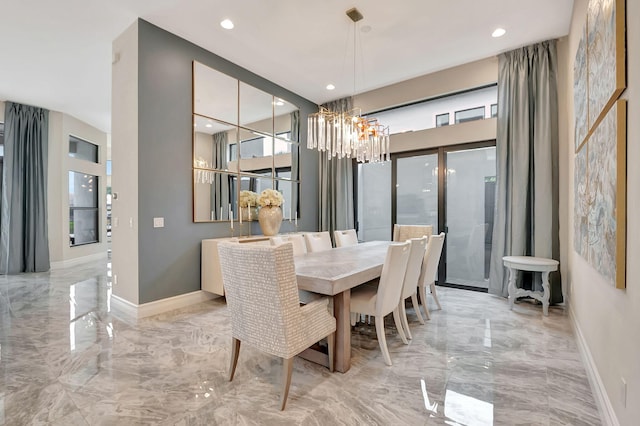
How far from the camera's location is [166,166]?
3.48 meters

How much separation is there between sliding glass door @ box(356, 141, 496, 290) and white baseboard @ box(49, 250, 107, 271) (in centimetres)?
662

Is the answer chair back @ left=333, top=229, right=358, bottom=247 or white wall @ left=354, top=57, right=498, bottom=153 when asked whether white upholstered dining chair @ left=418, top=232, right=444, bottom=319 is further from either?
white wall @ left=354, top=57, right=498, bottom=153

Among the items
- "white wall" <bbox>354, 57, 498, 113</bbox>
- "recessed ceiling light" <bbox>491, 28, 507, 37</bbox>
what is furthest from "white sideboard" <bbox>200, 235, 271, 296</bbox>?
"recessed ceiling light" <bbox>491, 28, 507, 37</bbox>

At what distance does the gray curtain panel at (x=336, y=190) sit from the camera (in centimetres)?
540

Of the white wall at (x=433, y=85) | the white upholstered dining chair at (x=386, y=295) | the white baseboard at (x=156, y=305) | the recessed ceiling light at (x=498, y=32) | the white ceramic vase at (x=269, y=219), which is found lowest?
the white baseboard at (x=156, y=305)

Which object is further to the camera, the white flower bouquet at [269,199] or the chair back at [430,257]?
the white flower bouquet at [269,199]

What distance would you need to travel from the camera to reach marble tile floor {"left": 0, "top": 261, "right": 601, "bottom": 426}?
1.67 meters

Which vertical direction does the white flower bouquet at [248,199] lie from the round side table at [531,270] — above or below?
above

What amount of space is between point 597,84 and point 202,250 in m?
4.03

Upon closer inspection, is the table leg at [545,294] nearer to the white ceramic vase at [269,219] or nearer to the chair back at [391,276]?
the chair back at [391,276]

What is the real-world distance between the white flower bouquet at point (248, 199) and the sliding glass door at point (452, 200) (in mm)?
2233

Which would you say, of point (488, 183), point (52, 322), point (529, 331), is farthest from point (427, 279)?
point (52, 322)

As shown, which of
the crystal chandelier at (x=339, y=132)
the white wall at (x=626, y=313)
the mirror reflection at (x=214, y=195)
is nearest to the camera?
the white wall at (x=626, y=313)

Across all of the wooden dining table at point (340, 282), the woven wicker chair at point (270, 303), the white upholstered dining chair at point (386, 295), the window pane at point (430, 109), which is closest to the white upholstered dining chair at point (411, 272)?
the white upholstered dining chair at point (386, 295)
